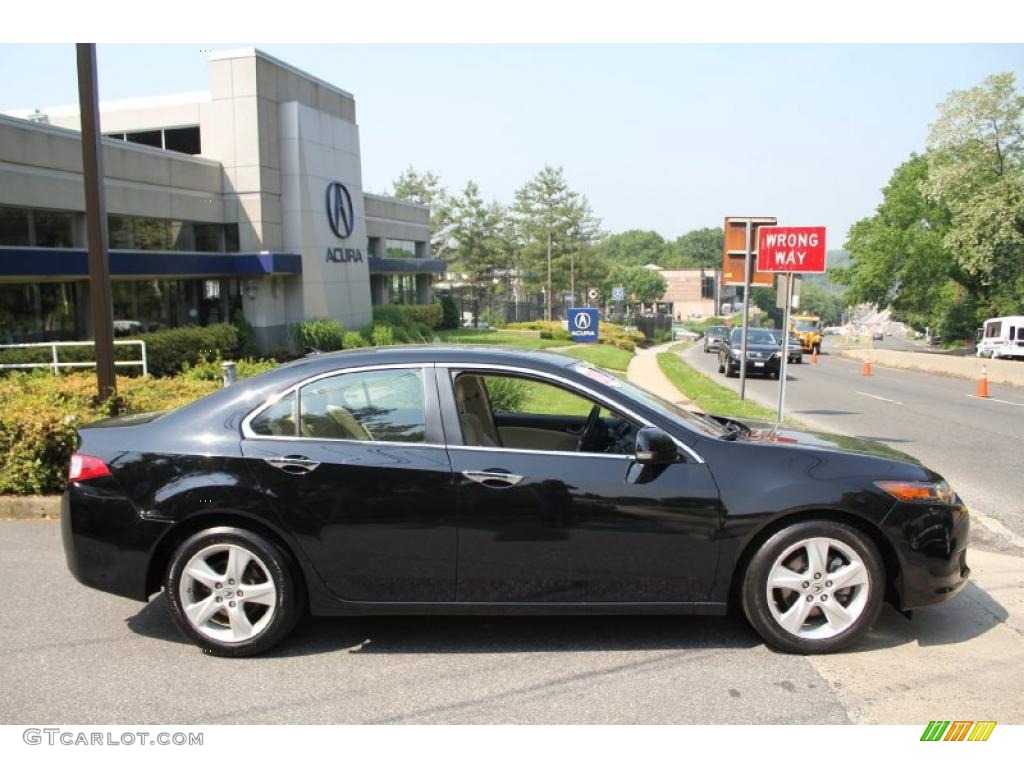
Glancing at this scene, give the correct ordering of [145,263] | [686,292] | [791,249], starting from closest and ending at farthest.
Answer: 1. [791,249]
2. [145,263]
3. [686,292]

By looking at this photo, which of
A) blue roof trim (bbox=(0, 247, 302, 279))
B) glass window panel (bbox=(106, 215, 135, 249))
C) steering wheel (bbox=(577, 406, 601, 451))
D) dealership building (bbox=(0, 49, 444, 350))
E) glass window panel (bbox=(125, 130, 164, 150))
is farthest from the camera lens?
glass window panel (bbox=(125, 130, 164, 150))

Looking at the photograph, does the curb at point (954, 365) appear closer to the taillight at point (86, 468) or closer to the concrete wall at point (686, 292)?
the taillight at point (86, 468)

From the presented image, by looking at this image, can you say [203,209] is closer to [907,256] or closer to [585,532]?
[585,532]

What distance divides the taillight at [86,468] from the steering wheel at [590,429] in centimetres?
261

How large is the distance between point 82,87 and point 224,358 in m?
17.0

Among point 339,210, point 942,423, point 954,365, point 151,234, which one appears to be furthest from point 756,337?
point 151,234

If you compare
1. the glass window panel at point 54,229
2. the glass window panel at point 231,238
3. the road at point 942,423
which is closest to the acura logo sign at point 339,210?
the glass window panel at point 231,238

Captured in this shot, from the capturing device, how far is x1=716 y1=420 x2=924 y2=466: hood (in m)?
4.55

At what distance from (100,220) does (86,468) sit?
474 cm

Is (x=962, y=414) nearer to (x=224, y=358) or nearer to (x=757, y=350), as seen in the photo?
(x=757, y=350)

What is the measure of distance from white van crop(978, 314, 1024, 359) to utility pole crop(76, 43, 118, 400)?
43.6 meters

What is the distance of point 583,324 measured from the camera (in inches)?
568

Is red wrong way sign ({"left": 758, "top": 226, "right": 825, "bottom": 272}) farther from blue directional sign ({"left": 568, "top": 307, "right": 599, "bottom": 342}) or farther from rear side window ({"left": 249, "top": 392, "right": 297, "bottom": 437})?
rear side window ({"left": 249, "top": 392, "right": 297, "bottom": 437})

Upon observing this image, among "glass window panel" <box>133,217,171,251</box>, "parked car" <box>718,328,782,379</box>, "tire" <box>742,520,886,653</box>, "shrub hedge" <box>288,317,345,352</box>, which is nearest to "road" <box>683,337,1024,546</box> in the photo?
"parked car" <box>718,328,782,379</box>
